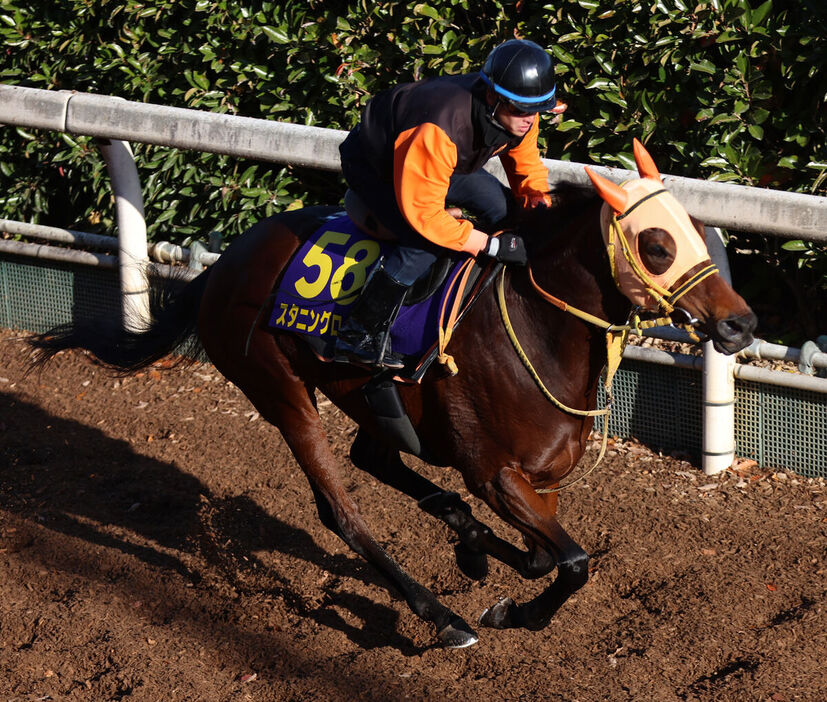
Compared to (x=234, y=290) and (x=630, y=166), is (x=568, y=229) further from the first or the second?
(x=630, y=166)

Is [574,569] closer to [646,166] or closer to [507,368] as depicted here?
[507,368]

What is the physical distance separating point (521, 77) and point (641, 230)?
0.68 metres

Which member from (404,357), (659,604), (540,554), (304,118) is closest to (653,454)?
(659,604)

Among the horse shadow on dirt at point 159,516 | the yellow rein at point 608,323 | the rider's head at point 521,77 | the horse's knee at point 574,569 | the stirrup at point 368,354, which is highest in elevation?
the rider's head at point 521,77

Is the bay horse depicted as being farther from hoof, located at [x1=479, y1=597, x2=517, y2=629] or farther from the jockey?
the jockey

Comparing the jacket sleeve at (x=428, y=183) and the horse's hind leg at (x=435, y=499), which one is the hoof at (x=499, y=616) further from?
the jacket sleeve at (x=428, y=183)

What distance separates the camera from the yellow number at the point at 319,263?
452cm

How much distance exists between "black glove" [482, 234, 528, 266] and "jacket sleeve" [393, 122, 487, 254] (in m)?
0.04

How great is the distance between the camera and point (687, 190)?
5.04m

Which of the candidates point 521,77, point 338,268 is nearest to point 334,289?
point 338,268

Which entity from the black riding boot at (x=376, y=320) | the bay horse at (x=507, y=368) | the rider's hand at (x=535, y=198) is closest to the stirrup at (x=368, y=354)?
the black riding boot at (x=376, y=320)

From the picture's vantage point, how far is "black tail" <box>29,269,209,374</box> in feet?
17.4

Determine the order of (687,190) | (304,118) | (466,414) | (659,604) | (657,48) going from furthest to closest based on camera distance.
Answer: (304,118), (657,48), (687,190), (659,604), (466,414)

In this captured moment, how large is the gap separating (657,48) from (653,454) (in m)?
2.19
